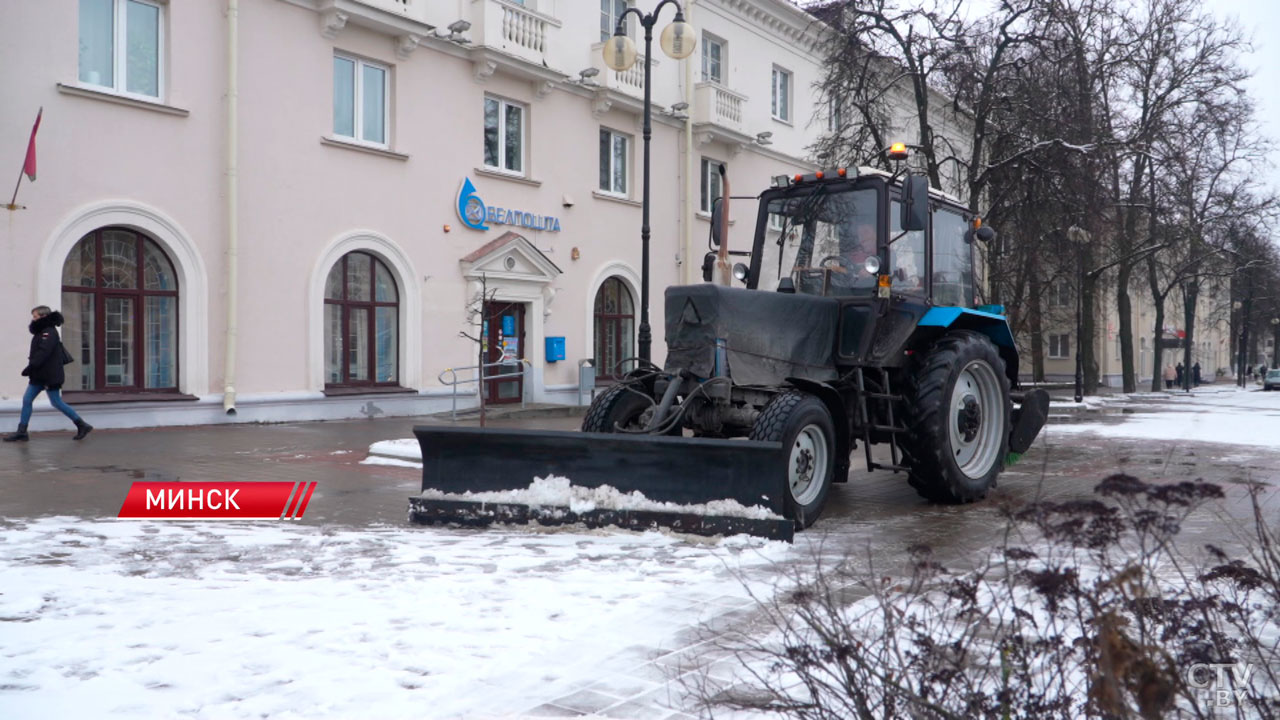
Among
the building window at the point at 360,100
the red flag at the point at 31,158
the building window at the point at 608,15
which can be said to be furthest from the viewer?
the building window at the point at 608,15

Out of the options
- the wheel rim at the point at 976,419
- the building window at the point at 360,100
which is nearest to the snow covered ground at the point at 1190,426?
the wheel rim at the point at 976,419

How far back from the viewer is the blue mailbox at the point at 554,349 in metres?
20.2

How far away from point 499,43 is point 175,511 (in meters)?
12.7

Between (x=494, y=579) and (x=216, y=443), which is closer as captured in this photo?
(x=494, y=579)

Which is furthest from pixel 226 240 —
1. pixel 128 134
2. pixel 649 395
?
pixel 649 395

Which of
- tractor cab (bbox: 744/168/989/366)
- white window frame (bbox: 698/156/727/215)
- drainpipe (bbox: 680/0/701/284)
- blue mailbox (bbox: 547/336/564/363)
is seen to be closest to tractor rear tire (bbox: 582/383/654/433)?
tractor cab (bbox: 744/168/989/366)

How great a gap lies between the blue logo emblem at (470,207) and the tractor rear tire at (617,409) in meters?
11.0

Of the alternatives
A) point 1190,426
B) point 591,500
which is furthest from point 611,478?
point 1190,426

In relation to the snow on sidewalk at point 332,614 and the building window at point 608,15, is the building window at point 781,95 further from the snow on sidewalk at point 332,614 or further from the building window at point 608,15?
the snow on sidewalk at point 332,614

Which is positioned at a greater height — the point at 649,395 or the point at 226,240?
the point at 226,240

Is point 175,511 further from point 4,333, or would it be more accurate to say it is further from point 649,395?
point 4,333

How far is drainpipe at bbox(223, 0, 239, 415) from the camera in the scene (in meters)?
14.5

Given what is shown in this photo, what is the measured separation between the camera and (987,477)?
27.4ft

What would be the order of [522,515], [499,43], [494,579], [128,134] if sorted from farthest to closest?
[499,43] < [128,134] < [522,515] < [494,579]
